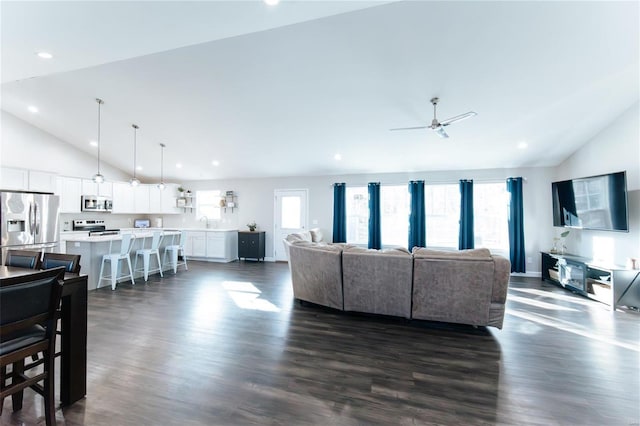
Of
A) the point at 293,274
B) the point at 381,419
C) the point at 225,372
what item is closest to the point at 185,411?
the point at 225,372

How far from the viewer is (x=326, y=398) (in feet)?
6.60

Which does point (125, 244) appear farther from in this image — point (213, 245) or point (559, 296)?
point (559, 296)

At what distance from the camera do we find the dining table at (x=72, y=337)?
1852mm

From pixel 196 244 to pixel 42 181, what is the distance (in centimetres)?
363

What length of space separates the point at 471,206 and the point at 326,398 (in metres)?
6.08

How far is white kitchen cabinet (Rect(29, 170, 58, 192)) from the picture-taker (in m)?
5.76

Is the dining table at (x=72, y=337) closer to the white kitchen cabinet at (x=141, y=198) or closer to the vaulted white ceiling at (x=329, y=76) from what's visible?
the vaulted white ceiling at (x=329, y=76)

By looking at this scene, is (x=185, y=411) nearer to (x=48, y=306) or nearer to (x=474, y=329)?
(x=48, y=306)

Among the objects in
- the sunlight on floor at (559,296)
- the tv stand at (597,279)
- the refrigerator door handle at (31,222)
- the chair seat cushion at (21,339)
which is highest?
the refrigerator door handle at (31,222)

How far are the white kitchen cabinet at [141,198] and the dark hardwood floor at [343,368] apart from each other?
486 cm

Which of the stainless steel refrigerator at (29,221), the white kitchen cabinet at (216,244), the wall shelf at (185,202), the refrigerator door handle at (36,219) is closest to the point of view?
the stainless steel refrigerator at (29,221)

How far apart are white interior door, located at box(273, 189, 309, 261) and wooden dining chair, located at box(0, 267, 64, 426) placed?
6355 millimetres

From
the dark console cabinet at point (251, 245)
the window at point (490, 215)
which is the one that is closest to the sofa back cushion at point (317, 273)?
the dark console cabinet at point (251, 245)

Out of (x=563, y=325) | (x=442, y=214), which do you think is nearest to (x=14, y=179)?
(x=442, y=214)
